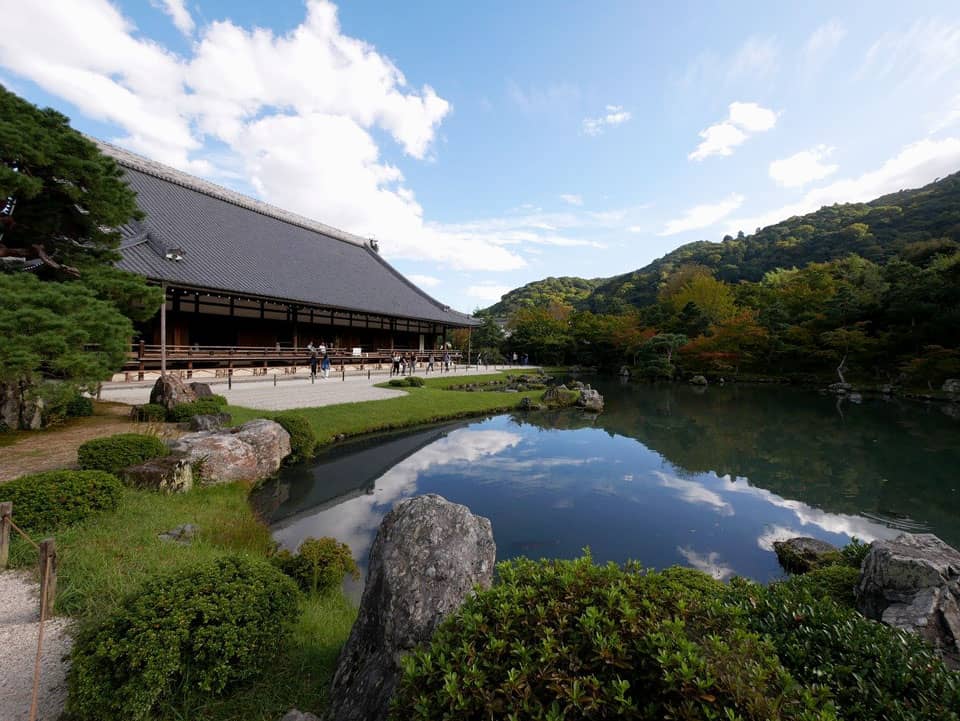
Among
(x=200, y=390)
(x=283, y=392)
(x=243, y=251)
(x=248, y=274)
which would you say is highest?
(x=243, y=251)

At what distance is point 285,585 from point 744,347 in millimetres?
39493

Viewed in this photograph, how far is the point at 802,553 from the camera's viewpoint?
6402 mm

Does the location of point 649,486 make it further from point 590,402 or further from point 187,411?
point 187,411

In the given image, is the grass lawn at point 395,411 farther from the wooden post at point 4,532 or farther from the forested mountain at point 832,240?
the forested mountain at point 832,240

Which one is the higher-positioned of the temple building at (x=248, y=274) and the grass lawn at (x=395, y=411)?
the temple building at (x=248, y=274)

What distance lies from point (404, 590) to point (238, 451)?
23.0 ft

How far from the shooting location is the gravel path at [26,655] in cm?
281

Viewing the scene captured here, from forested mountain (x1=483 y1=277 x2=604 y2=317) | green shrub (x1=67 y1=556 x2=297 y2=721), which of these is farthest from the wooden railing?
forested mountain (x1=483 y1=277 x2=604 y2=317)

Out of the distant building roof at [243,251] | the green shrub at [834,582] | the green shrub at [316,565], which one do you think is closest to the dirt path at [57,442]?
the green shrub at [316,565]

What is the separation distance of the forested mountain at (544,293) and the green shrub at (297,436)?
84.9 metres

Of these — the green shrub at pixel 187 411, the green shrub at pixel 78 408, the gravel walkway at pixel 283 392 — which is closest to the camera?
the green shrub at pixel 78 408

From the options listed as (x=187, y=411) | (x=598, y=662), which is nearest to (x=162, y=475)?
(x=187, y=411)

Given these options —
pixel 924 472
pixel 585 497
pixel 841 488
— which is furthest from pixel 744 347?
pixel 585 497

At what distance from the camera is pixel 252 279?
2080 centimetres
